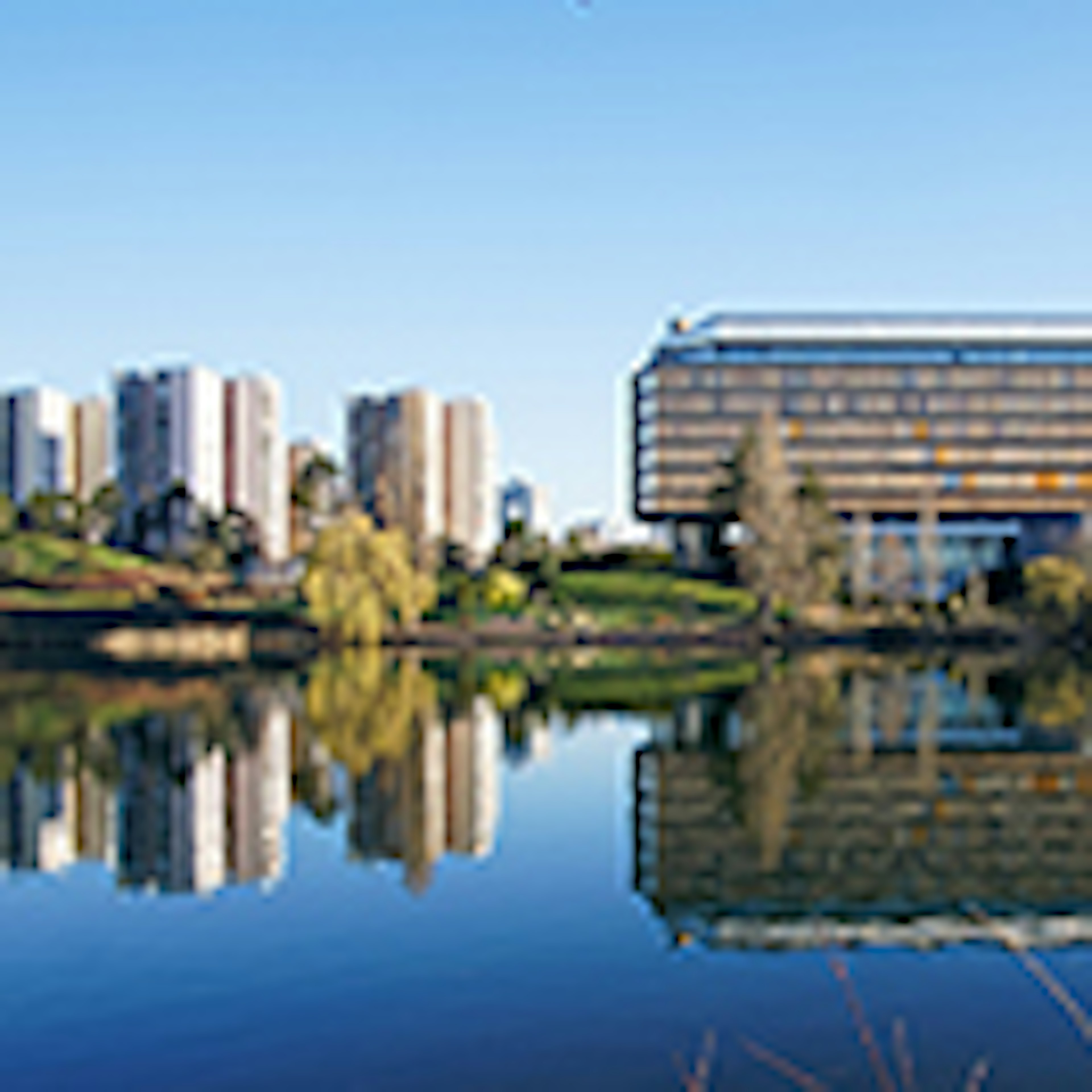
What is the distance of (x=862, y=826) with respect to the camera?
27984mm

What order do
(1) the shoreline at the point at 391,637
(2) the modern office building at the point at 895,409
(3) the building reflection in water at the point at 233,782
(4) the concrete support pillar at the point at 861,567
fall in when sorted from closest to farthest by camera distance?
(3) the building reflection in water at the point at 233,782 → (1) the shoreline at the point at 391,637 → (4) the concrete support pillar at the point at 861,567 → (2) the modern office building at the point at 895,409

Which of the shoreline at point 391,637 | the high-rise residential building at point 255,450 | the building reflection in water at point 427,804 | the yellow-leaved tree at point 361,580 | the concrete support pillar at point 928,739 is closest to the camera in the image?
the building reflection in water at point 427,804

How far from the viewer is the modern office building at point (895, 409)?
160m

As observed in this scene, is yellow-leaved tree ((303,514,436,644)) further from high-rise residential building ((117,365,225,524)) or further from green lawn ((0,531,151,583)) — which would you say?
high-rise residential building ((117,365,225,524))

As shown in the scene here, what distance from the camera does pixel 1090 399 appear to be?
528ft

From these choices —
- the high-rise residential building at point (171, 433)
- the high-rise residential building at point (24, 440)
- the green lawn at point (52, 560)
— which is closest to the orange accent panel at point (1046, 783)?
the green lawn at point (52, 560)

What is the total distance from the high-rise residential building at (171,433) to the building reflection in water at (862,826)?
451 feet

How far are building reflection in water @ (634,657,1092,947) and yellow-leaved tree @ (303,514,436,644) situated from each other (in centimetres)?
4746

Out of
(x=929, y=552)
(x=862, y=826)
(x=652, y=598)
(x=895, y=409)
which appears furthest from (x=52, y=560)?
(x=862, y=826)

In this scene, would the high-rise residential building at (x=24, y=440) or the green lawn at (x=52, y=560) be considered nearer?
the green lawn at (x=52, y=560)

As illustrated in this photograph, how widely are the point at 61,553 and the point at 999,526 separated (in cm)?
9613

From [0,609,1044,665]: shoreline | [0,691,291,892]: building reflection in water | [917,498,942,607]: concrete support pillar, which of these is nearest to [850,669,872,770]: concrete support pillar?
[0,691,291,892]: building reflection in water

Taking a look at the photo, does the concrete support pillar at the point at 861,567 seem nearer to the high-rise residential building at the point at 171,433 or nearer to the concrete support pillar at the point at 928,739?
the concrete support pillar at the point at 928,739

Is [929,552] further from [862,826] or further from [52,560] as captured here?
[862,826]
